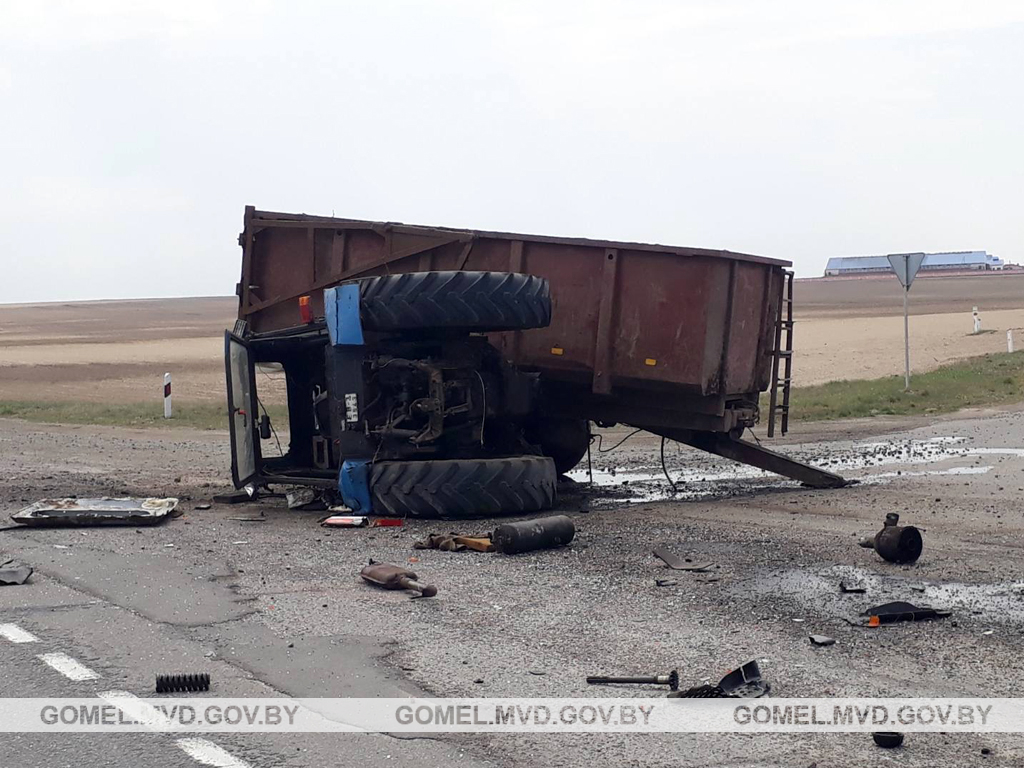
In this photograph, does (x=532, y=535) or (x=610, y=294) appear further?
(x=610, y=294)

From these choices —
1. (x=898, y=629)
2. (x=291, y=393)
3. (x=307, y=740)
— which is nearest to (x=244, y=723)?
(x=307, y=740)

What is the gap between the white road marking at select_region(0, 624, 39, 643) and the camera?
6.26m

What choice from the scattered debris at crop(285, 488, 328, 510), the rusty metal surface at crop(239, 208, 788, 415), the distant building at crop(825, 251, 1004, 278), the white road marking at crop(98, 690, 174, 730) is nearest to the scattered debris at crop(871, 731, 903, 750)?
the white road marking at crop(98, 690, 174, 730)

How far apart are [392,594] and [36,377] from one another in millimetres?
29259

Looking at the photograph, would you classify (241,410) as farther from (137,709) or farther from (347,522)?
(137,709)

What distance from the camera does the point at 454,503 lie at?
9906 mm

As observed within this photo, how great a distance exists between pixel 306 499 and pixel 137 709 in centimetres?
638

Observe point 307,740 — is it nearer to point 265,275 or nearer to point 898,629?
point 898,629

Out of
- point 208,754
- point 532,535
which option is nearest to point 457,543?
point 532,535

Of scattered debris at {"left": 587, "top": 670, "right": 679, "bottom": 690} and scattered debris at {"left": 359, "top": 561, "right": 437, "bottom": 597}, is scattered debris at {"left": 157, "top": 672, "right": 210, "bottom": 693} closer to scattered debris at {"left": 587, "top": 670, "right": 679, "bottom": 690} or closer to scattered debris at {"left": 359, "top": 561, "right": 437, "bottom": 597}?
scattered debris at {"left": 587, "top": 670, "right": 679, "bottom": 690}

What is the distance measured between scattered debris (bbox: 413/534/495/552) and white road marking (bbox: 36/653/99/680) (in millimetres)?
3147

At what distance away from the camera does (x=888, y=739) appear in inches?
180

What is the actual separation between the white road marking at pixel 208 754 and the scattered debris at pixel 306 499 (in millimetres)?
6320

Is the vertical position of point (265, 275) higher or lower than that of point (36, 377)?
higher
